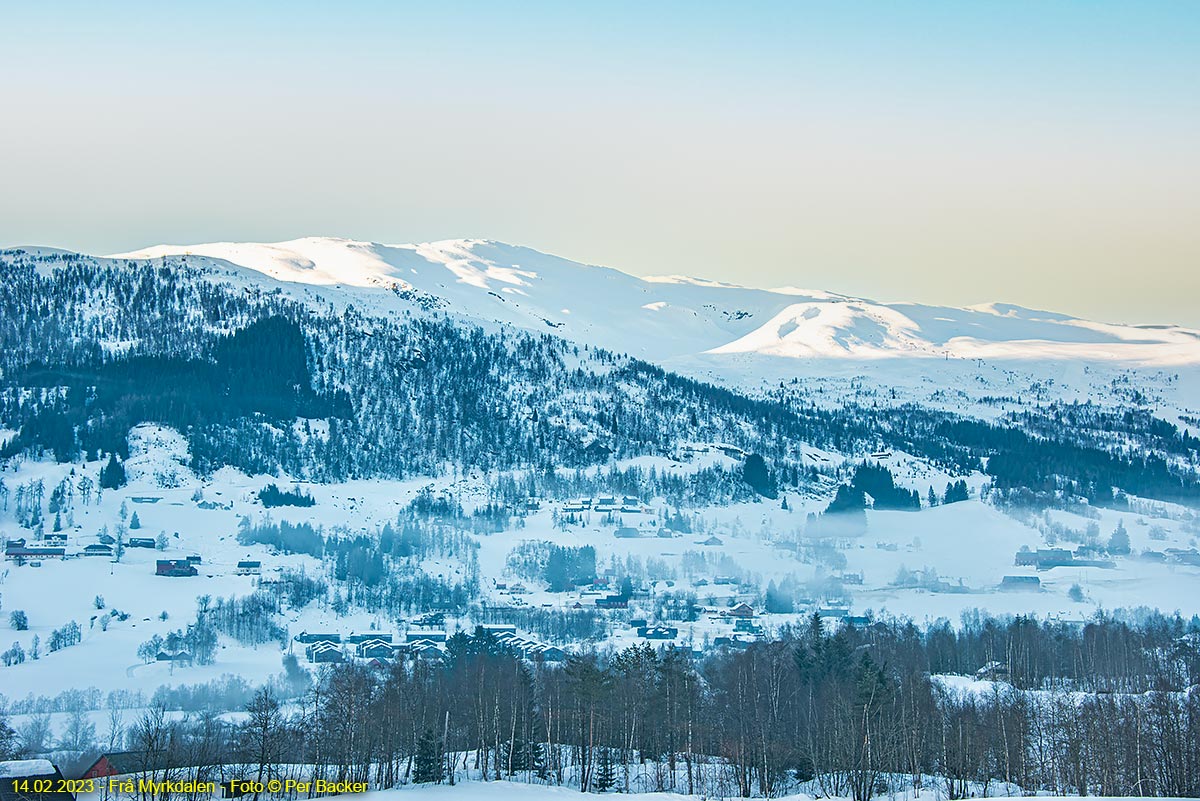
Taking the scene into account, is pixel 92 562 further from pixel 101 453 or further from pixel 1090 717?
pixel 1090 717

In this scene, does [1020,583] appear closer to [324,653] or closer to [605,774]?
[324,653]

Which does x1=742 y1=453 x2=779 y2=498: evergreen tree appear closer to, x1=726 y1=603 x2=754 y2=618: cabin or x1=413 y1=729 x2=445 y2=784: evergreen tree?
x1=726 y1=603 x2=754 y2=618: cabin

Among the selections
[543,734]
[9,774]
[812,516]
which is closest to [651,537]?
[812,516]

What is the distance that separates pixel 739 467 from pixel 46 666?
108732mm

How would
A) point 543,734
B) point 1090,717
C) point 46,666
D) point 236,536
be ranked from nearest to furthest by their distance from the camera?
point 1090,717 < point 543,734 < point 46,666 < point 236,536

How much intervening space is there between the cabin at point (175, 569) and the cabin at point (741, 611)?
46989 mm

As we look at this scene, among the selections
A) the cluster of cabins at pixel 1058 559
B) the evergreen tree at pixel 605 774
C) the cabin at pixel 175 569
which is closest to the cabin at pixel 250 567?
→ the cabin at pixel 175 569

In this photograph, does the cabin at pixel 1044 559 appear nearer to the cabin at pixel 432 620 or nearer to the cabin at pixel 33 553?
the cabin at pixel 432 620

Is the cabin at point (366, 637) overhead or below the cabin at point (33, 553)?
below

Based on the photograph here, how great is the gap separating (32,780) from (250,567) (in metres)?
80.5

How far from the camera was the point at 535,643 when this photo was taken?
11419cm

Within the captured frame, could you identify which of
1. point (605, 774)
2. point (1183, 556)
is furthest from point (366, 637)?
point (1183, 556)

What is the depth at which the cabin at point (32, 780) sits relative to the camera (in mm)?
53875

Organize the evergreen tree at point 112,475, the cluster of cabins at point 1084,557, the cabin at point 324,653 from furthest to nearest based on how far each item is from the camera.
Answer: the cluster of cabins at point 1084,557 → the evergreen tree at point 112,475 → the cabin at point 324,653
